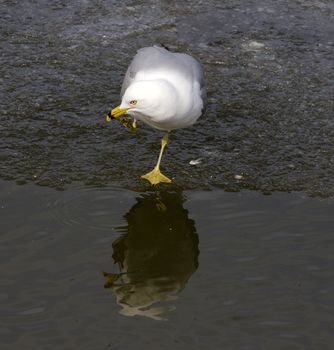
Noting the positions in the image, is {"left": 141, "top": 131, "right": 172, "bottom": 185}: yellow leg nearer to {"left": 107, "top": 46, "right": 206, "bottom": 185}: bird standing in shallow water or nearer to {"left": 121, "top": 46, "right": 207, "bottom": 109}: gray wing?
{"left": 107, "top": 46, "right": 206, "bottom": 185}: bird standing in shallow water

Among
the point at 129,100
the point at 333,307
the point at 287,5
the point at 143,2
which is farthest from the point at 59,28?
the point at 333,307

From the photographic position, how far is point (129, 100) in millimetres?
5293

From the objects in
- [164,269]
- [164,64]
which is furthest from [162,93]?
[164,269]

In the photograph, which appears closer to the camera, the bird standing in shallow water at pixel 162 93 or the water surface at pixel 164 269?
the water surface at pixel 164 269

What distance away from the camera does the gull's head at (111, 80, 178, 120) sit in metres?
5.27

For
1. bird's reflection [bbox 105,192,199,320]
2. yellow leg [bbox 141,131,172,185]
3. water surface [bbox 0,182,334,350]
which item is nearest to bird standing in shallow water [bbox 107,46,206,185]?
yellow leg [bbox 141,131,172,185]

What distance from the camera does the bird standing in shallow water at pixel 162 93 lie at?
17.4 feet

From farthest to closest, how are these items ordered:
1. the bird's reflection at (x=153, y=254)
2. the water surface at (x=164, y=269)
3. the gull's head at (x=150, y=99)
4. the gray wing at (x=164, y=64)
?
1. the gray wing at (x=164, y=64)
2. the gull's head at (x=150, y=99)
3. the bird's reflection at (x=153, y=254)
4. the water surface at (x=164, y=269)

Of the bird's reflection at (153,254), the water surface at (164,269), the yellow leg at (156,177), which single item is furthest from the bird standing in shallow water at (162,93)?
the water surface at (164,269)

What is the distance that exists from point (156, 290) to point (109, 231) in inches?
27.1

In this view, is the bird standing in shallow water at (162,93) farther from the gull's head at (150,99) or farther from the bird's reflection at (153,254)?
the bird's reflection at (153,254)

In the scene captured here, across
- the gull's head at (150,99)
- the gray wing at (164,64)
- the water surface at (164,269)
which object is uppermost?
the gray wing at (164,64)

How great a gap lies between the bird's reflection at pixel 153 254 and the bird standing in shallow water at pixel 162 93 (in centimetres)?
37

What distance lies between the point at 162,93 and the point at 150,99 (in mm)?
91
